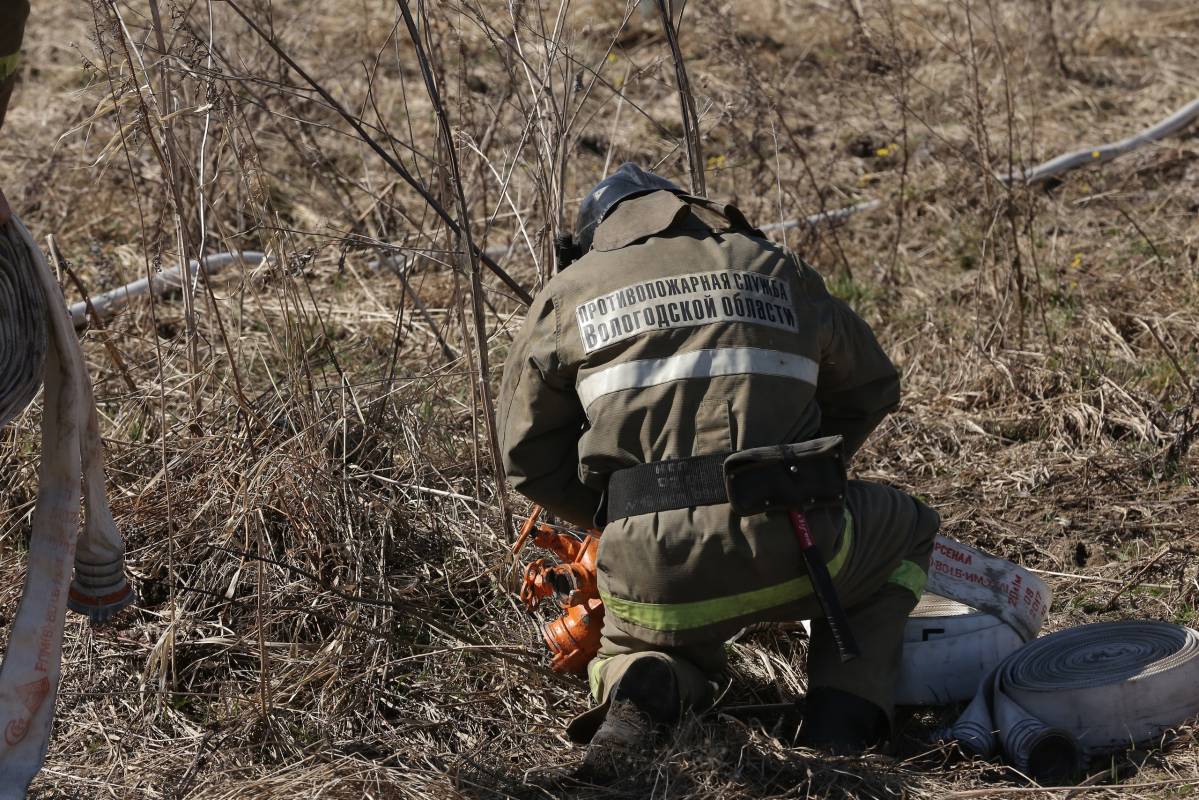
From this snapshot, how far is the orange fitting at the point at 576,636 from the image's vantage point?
11.0 ft

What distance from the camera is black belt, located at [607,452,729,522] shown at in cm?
291

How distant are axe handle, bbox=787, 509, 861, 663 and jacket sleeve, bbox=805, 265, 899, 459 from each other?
409 millimetres

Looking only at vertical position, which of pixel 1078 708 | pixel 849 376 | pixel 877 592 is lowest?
pixel 1078 708

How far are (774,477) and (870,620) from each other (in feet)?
1.76

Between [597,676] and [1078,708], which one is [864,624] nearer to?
[1078,708]

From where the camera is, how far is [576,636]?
3.38 meters

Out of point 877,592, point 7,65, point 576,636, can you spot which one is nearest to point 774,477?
point 877,592

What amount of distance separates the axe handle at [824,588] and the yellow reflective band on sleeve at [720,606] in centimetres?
7

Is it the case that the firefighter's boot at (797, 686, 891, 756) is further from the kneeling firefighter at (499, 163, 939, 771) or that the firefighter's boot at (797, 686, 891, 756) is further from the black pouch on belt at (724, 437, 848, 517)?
the black pouch on belt at (724, 437, 848, 517)

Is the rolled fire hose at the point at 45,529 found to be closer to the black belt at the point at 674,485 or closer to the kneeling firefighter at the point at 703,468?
the kneeling firefighter at the point at 703,468

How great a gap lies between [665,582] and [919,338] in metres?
2.75

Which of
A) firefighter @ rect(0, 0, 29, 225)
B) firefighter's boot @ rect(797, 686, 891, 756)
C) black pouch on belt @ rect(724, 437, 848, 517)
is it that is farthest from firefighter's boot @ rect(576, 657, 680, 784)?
firefighter @ rect(0, 0, 29, 225)

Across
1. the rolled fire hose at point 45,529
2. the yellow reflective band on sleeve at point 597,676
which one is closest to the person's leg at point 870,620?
the yellow reflective band on sleeve at point 597,676

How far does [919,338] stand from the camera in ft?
17.6
